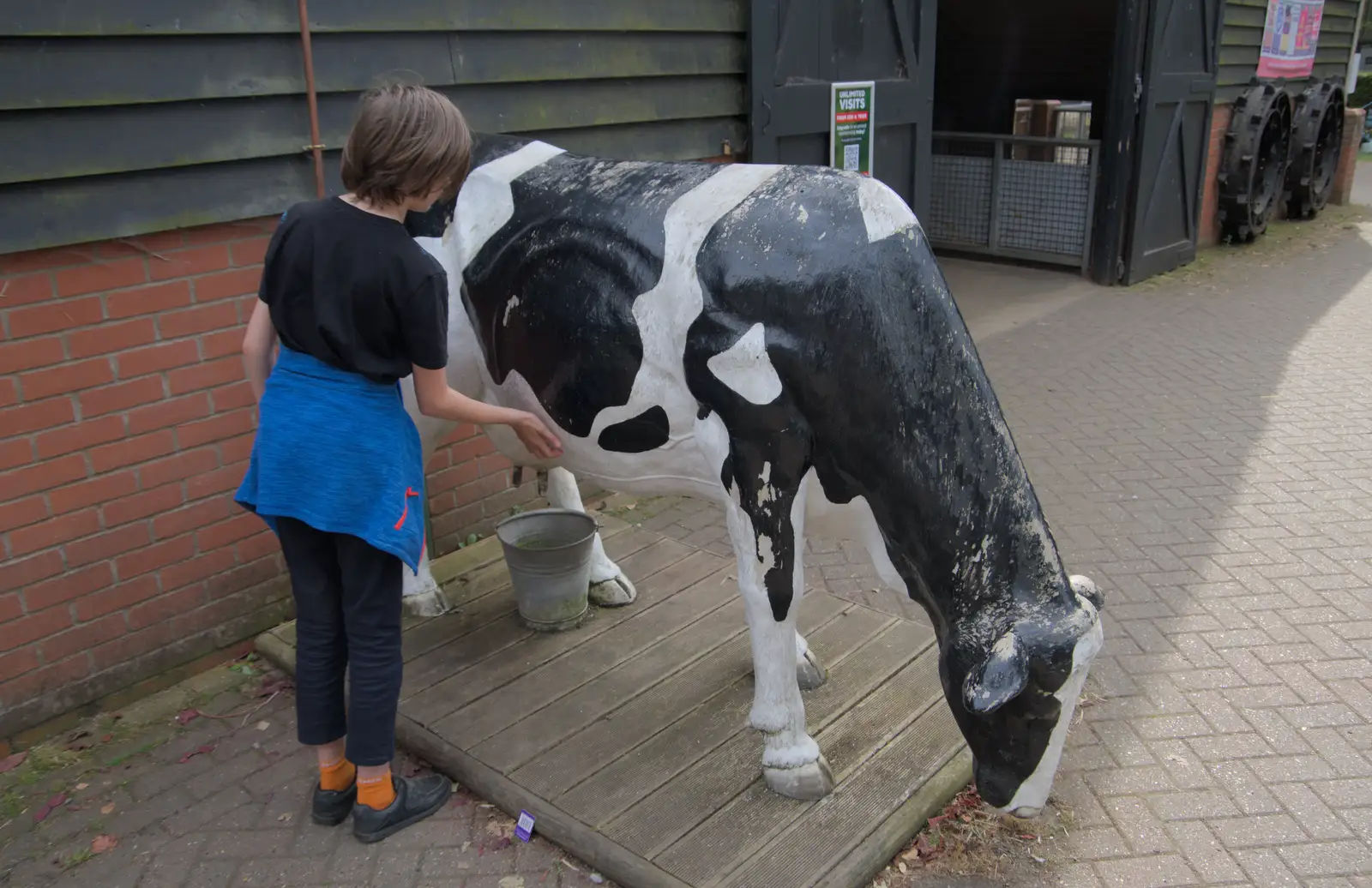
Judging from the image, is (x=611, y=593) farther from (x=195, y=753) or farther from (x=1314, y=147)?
(x=1314, y=147)

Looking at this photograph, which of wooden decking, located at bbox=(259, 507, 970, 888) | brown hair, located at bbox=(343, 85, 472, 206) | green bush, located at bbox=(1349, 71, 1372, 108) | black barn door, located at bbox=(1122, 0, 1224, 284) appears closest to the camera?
brown hair, located at bbox=(343, 85, 472, 206)

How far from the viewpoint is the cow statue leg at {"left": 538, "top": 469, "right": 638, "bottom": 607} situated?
12.3 ft

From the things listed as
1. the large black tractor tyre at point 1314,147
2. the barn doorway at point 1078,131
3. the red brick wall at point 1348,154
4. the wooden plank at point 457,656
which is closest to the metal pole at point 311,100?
the wooden plank at point 457,656

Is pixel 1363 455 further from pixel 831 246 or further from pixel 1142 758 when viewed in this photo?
pixel 831 246

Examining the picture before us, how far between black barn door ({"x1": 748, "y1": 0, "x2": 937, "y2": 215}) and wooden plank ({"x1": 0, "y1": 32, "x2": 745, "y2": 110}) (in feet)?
2.06

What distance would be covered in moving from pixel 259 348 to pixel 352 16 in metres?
1.60

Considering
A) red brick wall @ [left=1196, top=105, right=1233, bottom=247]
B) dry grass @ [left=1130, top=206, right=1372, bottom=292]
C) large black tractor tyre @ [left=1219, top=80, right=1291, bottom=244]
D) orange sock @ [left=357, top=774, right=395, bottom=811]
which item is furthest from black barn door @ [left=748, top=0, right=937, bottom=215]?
large black tractor tyre @ [left=1219, top=80, right=1291, bottom=244]

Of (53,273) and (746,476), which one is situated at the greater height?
(53,273)

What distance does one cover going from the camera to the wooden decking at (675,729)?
2.54m

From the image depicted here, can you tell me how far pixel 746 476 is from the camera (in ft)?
8.03

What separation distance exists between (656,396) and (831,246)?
577 millimetres

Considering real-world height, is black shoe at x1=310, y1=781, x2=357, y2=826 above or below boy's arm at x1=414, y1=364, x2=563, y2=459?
below

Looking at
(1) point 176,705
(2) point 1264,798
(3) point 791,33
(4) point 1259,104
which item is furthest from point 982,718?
(4) point 1259,104

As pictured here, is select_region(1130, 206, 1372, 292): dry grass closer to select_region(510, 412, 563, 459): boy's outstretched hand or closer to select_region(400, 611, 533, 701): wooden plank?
select_region(400, 611, 533, 701): wooden plank
